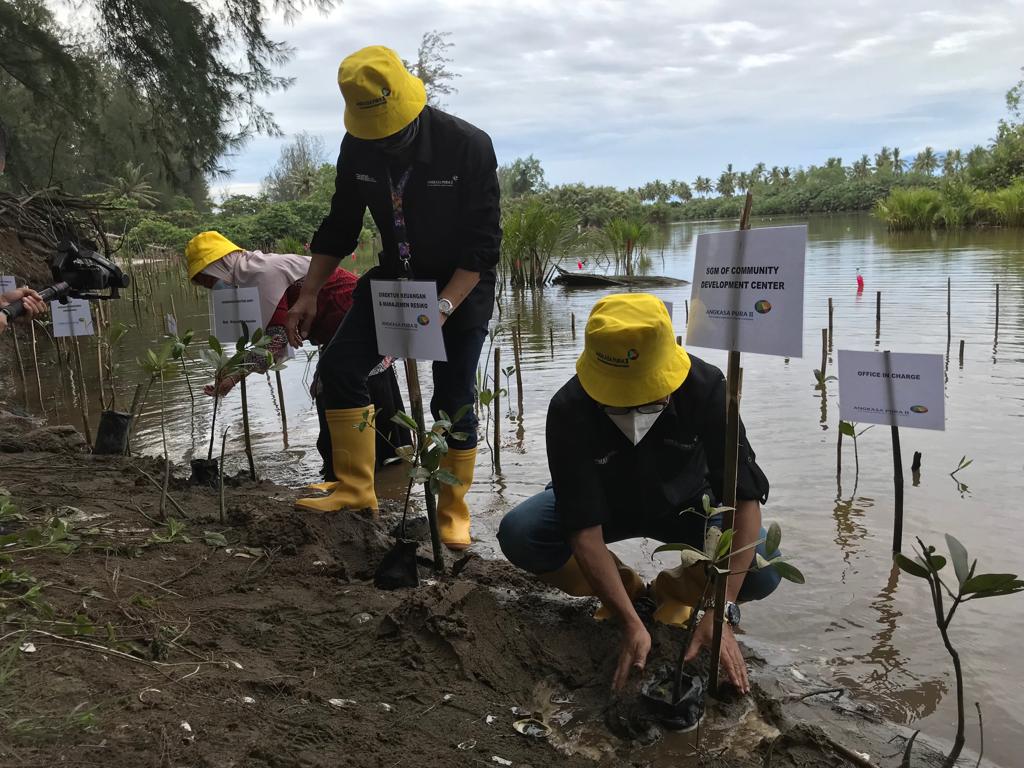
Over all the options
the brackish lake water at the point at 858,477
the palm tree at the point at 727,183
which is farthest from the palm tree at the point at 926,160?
the brackish lake water at the point at 858,477

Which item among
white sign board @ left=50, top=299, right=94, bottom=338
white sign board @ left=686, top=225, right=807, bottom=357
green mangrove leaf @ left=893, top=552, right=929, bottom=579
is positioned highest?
white sign board @ left=686, top=225, right=807, bottom=357

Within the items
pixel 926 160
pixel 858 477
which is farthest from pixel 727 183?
pixel 858 477

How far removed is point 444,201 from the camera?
2.97 meters

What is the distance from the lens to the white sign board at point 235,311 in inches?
147

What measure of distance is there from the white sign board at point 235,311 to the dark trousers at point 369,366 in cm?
67

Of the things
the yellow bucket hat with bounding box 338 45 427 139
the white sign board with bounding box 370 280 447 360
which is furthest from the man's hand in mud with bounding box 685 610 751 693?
the yellow bucket hat with bounding box 338 45 427 139

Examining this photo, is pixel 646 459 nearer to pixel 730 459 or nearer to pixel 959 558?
pixel 730 459

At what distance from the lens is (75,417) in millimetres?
6262

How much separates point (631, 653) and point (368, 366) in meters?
1.70

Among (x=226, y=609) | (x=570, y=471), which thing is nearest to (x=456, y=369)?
(x=570, y=471)

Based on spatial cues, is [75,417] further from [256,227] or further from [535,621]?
[256,227]

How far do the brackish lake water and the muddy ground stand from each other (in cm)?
34

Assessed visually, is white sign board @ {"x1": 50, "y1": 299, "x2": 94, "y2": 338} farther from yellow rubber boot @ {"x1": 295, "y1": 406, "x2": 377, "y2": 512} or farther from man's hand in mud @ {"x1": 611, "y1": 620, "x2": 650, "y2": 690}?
man's hand in mud @ {"x1": 611, "y1": 620, "x2": 650, "y2": 690}

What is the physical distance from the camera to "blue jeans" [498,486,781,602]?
2.49m
